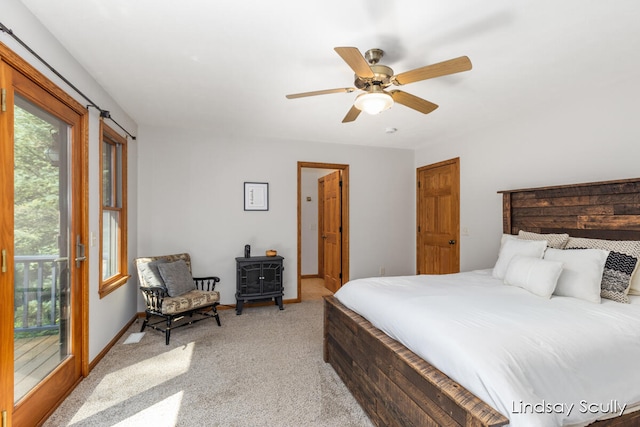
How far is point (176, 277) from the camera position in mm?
3438

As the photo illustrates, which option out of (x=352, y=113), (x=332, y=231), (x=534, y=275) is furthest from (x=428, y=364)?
(x=332, y=231)

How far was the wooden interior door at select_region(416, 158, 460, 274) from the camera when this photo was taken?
4.32 meters

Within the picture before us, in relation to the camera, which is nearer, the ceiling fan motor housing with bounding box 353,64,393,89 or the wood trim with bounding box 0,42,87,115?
the wood trim with bounding box 0,42,87,115

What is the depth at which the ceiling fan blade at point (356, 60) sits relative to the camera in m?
1.60

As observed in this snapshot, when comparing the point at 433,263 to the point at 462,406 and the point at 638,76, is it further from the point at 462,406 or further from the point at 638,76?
the point at 462,406

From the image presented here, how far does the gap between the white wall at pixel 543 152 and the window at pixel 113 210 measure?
13.7 ft

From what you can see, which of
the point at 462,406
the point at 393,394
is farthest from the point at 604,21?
the point at 393,394

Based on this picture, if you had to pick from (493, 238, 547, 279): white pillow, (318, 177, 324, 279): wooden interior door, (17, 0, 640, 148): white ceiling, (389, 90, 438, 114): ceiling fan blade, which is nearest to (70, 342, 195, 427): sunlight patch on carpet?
(17, 0, 640, 148): white ceiling

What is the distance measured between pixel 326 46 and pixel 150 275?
2933 millimetres

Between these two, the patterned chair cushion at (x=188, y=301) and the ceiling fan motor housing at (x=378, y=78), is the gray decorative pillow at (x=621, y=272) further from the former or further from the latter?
the patterned chair cushion at (x=188, y=301)

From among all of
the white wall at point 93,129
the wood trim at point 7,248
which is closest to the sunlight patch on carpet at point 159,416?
the wood trim at point 7,248

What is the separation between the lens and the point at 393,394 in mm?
1646

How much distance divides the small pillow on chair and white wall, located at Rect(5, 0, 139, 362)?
1.52ft

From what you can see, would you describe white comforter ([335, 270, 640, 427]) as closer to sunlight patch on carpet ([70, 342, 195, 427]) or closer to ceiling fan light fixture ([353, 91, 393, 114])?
ceiling fan light fixture ([353, 91, 393, 114])
